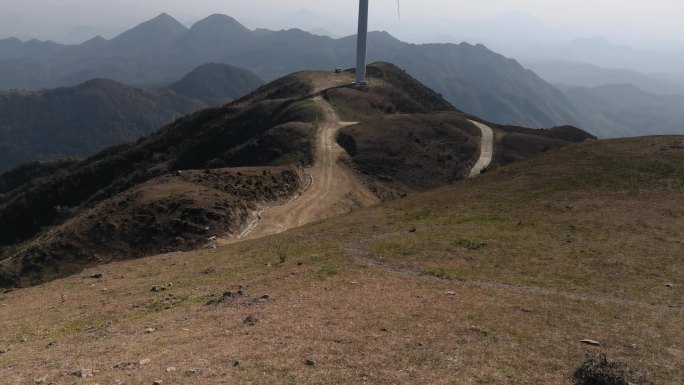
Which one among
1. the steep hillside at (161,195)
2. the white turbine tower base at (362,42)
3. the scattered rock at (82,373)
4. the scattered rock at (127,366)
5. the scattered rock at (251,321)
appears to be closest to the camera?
the scattered rock at (82,373)

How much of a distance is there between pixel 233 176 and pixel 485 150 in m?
51.2

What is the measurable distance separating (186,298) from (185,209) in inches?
1039

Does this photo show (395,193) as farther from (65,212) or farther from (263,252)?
(65,212)


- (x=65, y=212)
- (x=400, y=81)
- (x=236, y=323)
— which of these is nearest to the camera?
(x=236, y=323)

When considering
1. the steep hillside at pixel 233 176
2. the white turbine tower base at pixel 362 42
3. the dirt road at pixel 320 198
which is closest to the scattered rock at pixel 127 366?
the steep hillside at pixel 233 176

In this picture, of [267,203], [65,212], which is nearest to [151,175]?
[65,212]

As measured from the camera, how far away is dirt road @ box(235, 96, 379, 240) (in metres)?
54.2

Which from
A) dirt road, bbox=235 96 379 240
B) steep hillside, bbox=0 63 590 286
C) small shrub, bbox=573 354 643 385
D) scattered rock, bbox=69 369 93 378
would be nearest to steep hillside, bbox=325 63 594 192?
steep hillside, bbox=0 63 590 286

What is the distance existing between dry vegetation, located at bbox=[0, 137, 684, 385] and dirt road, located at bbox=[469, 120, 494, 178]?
40475 mm

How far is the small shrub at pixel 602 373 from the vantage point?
49.0 ft

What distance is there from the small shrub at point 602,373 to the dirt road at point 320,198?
37633 mm

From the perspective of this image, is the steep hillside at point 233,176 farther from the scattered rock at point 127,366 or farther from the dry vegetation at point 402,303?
the scattered rock at point 127,366

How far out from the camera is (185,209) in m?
50.5

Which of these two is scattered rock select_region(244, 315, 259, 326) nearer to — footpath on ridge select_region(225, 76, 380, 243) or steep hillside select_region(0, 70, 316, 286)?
steep hillside select_region(0, 70, 316, 286)
